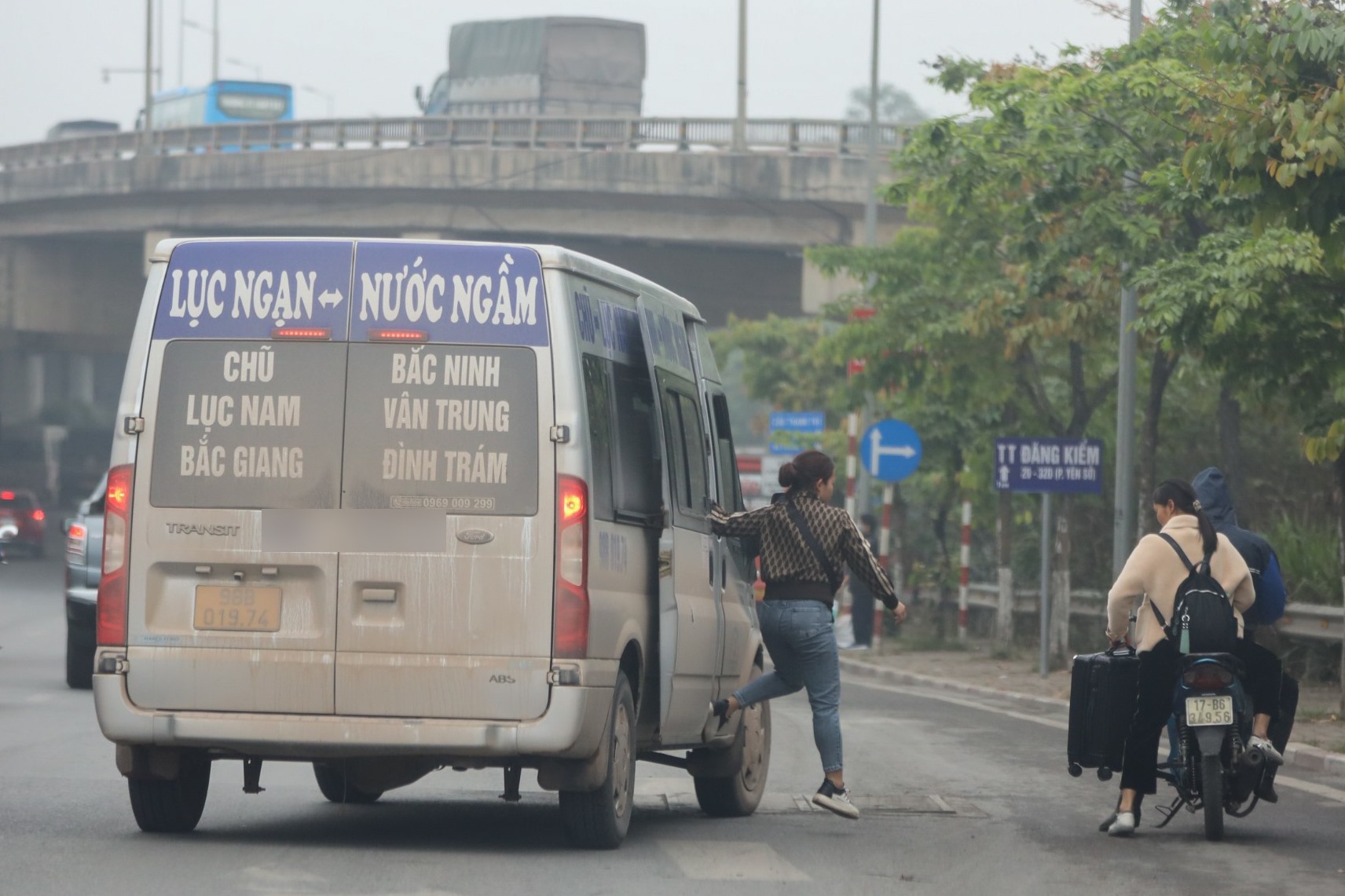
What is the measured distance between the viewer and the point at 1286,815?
10.7 meters

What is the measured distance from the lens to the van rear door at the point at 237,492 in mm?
A: 8195

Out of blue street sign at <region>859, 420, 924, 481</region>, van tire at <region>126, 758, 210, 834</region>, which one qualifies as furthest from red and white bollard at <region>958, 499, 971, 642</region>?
van tire at <region>126, 758, 210, 834</region>

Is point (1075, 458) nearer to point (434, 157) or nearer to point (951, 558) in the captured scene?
point (951, 558)

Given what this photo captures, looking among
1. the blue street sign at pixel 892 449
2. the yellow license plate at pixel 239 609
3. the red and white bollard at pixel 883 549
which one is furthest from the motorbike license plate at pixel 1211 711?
the red and white bollard at pixel 883 549

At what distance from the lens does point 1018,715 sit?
18.1 meters

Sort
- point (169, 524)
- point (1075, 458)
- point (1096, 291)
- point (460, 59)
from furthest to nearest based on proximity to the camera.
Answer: point (460, 59), point (1075, 458), point (1096, 291), point (169, 524)

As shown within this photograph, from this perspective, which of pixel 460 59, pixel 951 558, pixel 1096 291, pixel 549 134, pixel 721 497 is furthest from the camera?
pixel 460 59

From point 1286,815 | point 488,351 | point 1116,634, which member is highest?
point 488,351

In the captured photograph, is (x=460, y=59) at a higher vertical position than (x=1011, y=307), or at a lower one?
higher

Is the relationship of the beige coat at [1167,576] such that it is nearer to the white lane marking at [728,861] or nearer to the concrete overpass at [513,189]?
the white lane marking at [728,861]

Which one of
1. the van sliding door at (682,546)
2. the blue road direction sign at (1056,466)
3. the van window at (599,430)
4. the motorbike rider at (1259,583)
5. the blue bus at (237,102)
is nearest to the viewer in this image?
the van window at (599,430)

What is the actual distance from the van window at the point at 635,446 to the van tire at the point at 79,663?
32.6 feet

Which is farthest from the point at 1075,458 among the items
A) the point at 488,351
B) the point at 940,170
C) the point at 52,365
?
the point at 52,365

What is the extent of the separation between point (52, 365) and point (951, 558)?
204 feet
